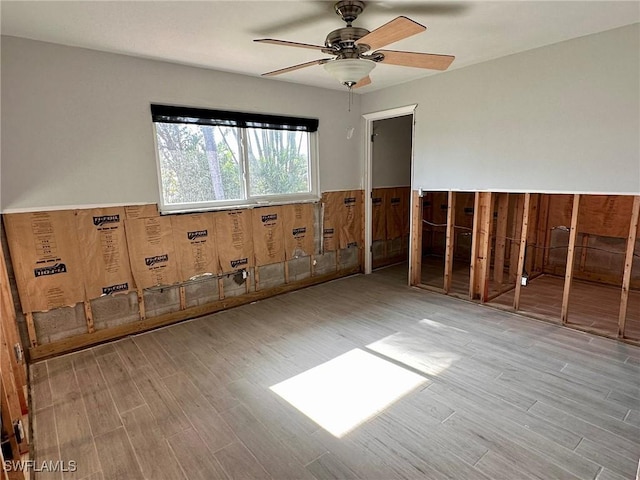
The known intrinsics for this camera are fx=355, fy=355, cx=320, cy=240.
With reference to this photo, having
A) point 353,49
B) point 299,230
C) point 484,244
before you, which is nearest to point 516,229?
point 484,244

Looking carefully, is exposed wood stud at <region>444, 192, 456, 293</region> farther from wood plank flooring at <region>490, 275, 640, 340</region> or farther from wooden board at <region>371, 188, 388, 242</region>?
wooden board at <region>371, 188, 388, 242</region>

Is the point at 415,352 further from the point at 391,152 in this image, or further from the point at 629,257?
the point at 391,152

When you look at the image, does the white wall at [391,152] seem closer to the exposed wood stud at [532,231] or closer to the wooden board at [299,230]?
the wooden board at [299,230]

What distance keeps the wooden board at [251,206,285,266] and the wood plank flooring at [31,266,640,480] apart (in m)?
0.93

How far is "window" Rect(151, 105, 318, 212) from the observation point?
3.71 meters

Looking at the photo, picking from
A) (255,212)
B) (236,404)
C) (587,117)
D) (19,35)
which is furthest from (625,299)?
(19,35)

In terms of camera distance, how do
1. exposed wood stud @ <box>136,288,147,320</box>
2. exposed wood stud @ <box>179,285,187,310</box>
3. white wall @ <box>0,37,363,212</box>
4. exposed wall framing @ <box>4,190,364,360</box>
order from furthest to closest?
exposed wood stud @ <box>179,285,187,310</box>
exposed wood stud @ <box>136,288,147,320</box>
exposed wall framing @ <box>4,190,364,360</box>
white wall @ <box>0,37,363,212</box>

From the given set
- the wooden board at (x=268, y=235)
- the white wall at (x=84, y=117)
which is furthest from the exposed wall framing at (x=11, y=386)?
the wooden board at (x=268, y=235)

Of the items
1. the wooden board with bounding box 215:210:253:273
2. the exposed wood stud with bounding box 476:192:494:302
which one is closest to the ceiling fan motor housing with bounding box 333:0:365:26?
the wooden board with bounding box 215:210:253:273

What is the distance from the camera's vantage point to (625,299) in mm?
3178

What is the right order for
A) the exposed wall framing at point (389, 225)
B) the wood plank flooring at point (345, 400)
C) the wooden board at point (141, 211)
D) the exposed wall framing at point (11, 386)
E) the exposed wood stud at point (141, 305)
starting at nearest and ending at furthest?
1. the exposed wall framing at point (11, 386)
2. the wood plank flooring at point (345, 400)
3. the wooden board at point (141, 211)
4. the exposed wood stud at point (141, 305)
5. the exposed wall framing at point (389, 225)

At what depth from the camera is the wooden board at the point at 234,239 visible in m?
4.08

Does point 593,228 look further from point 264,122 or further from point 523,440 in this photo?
point 264,122

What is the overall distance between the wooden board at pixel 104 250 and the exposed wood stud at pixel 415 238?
11.2 feet
